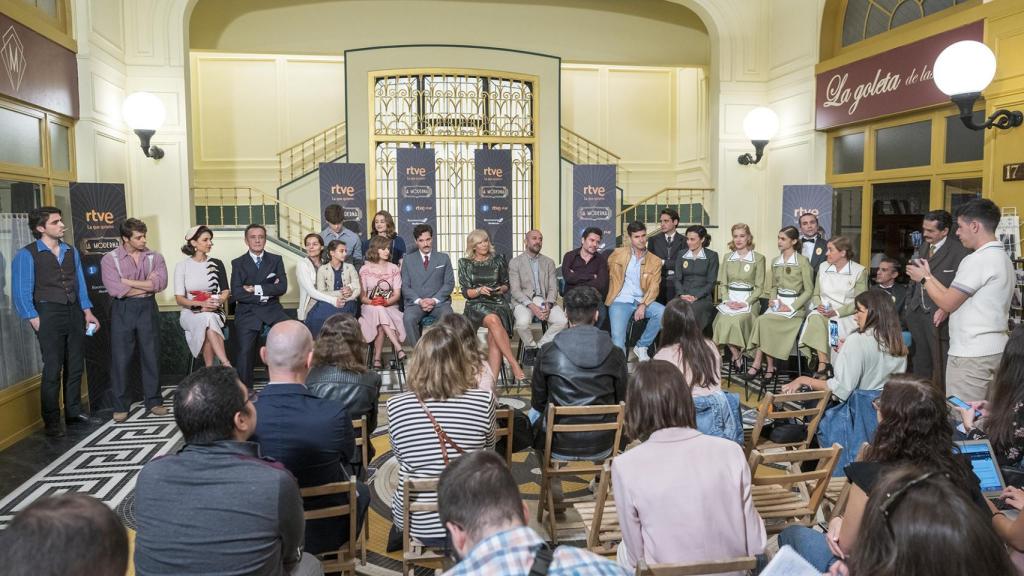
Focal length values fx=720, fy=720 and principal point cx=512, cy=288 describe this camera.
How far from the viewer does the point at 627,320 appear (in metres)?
6.71

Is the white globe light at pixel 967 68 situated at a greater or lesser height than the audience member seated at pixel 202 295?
greater

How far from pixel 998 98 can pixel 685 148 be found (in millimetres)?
6824

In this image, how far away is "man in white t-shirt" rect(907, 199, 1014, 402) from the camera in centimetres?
391

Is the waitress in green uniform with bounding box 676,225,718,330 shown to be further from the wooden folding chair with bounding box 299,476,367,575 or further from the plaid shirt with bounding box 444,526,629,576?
the plaid shirt with bounding box 444,526,629,576

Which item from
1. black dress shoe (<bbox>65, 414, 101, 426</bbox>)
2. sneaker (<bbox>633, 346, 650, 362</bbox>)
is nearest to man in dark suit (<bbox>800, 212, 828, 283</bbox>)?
sneaker (<bbox>633, 346, 650, 362</bbox>)

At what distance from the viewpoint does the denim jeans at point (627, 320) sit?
6.65 m

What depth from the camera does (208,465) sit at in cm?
177

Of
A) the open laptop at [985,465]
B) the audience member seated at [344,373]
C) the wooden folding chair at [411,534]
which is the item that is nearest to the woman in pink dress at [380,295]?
the audience member seated at [344,373]

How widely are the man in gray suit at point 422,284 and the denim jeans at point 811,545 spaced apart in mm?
4430

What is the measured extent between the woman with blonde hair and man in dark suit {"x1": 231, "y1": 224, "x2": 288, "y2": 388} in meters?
1.63

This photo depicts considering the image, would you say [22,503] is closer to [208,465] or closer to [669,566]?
[208,465]

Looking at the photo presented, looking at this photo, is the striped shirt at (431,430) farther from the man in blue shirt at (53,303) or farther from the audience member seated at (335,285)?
the audience member seated at (335,285)

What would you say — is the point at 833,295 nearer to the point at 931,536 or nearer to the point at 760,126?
the point at 760,126

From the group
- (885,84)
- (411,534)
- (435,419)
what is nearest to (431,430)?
(435,419)
